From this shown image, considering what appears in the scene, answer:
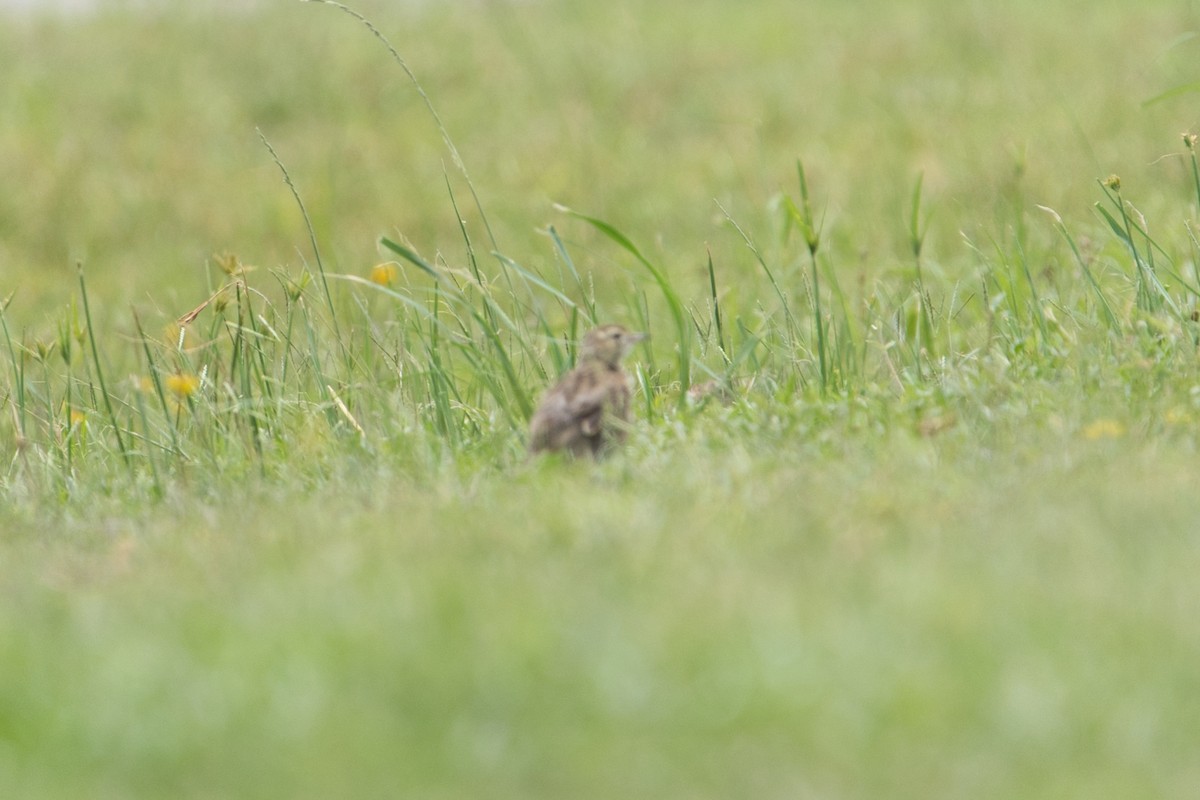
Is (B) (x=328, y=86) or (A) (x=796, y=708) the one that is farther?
(B) (x=328, y=86)

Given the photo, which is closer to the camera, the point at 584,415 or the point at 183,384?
the point at 584,415

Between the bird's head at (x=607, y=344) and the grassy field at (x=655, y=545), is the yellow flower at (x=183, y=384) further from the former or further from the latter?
the bird's head at (x=607, y=344)

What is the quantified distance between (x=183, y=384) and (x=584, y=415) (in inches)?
64.6

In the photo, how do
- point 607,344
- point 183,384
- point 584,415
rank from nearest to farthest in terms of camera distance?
1. point 584,415
2. point 607,344
3. point 183,384

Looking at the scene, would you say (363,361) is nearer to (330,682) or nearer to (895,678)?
(330,682)

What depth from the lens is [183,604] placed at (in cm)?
409

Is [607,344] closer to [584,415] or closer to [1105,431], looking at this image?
[584,415]

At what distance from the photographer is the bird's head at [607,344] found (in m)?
5.86

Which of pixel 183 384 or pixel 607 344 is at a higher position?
pixel 607 344

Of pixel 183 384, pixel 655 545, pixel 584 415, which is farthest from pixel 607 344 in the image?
pixel 655 545

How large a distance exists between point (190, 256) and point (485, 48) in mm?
5424

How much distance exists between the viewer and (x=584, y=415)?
17.9ft

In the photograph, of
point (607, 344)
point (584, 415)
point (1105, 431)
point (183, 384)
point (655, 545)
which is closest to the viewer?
point (655, 545)

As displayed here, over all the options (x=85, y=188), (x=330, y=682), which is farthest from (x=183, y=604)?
(x=85, y=188)
